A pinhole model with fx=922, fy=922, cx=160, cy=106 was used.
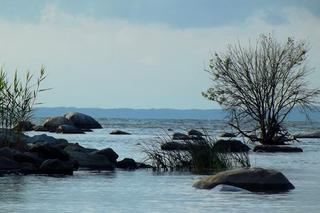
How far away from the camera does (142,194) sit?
22016 millimetres

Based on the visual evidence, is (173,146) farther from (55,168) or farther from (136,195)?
(136,195)

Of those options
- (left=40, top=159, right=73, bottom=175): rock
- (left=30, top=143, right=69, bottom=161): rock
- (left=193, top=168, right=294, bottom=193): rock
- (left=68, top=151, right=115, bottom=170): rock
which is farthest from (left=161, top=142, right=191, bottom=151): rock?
(left=193, top=168, right=294, bottom=193): rock

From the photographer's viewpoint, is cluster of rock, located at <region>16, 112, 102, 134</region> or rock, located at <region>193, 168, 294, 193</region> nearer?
rock, located at <region>193, 168, 294, 193</region>

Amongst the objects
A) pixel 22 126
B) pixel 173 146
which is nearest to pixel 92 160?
pixel 173 146

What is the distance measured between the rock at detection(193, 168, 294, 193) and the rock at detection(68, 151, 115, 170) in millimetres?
9173

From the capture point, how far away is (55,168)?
29.0 metres

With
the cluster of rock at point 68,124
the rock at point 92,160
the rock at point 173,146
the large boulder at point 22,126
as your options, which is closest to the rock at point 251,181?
the large boulder at point 22,126

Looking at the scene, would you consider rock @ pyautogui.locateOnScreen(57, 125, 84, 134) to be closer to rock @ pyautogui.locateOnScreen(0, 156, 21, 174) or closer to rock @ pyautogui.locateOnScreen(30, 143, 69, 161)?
rock @ pyautogui.locateOnScreen(30, 143, 69, 161)

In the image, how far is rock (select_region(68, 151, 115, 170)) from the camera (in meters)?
32.0

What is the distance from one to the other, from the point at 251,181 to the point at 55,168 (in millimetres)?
8275

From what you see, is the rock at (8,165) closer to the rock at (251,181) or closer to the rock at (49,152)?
the rock at (49,152)

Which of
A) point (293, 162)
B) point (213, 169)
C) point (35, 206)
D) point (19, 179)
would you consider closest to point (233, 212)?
point (35, 206)

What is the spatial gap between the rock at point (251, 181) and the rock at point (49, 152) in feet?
27.9

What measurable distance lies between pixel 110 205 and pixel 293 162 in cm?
2010
